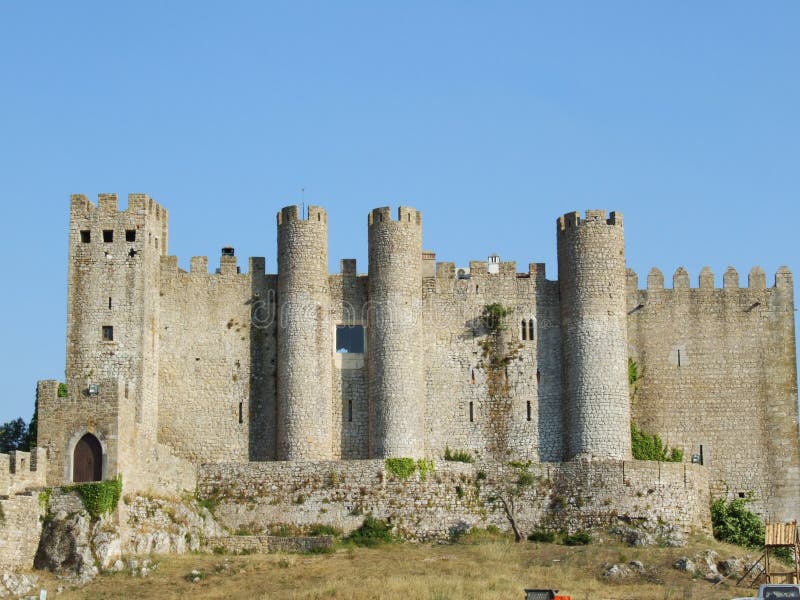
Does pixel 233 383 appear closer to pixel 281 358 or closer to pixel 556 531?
pixel 281 358

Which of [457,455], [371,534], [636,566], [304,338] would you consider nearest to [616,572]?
[636,566]

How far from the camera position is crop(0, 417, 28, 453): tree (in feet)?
234

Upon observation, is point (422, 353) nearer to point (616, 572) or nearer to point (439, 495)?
point (439, 495)

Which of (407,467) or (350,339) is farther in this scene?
(350,339)

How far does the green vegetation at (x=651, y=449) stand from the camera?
→ 64.4 meters

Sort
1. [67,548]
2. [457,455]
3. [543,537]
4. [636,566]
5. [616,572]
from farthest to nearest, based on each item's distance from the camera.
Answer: [457,455]
[543,537]
[636,566]
[616,572]
[67,548]

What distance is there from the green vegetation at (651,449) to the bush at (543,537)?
6054 millimetres

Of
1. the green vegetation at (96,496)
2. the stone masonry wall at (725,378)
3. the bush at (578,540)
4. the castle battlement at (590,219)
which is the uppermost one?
the castle battlement at (590,219)

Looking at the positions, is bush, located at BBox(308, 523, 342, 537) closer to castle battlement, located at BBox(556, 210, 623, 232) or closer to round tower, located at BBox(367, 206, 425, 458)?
round tower, located at BBox(367, 206, 425, 458)

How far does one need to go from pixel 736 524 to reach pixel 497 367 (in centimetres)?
1041

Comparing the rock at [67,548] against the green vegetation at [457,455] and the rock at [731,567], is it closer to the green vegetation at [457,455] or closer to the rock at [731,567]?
the green vegetation at [457,455]

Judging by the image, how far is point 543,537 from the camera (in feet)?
196

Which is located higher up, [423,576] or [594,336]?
[594,336]

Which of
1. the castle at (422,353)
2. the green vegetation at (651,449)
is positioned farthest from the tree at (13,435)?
the green vegetation at (651,449)
